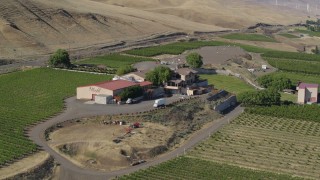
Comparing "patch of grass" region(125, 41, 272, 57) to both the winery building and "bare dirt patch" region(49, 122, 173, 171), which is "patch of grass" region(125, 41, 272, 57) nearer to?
the winery building

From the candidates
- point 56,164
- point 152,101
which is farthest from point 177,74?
point 56,164

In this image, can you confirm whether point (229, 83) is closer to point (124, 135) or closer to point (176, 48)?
A: point (124, 135)

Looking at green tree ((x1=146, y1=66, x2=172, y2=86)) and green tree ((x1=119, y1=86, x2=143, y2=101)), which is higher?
green tree ((x1=146, y1=66, x2=172, y2=86))

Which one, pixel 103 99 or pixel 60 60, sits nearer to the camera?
pixel 103 99

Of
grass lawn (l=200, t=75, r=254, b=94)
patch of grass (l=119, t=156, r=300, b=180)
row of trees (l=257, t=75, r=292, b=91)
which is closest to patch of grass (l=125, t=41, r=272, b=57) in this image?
grass lawn (l=200, t=75, r=254, b=94)

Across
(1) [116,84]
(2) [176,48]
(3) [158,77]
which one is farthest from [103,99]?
(2) [176,48]

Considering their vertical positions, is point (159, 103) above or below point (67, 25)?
below
